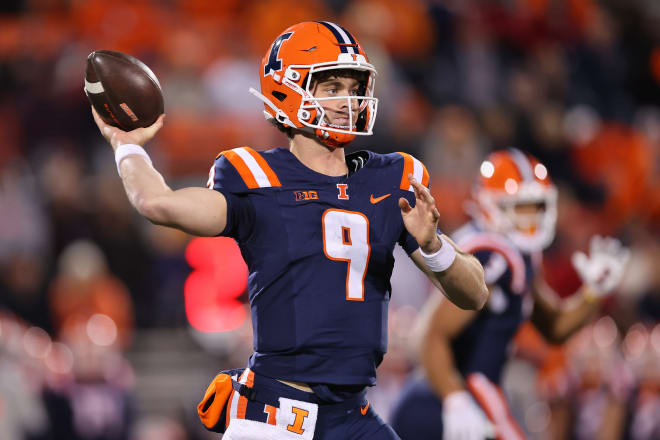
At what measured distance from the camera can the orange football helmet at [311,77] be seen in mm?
3049

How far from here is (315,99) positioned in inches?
120

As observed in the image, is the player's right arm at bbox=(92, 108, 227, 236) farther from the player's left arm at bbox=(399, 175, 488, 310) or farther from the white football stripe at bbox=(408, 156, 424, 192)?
the white football stripe at bbox=(408, 156, 424, 192)

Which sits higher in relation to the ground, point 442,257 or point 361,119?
point 361,119

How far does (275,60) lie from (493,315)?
1749 mm

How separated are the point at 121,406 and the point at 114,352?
0.41 meters

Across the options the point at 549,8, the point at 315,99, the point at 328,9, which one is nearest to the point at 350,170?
the point at 315,99

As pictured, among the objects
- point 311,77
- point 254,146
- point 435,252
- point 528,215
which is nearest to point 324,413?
point 435,252

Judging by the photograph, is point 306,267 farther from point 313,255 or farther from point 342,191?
point 342,191

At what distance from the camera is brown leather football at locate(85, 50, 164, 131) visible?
2.93 metres

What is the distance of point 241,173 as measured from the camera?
116 inches

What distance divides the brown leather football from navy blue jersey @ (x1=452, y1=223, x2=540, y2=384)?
1805 mm

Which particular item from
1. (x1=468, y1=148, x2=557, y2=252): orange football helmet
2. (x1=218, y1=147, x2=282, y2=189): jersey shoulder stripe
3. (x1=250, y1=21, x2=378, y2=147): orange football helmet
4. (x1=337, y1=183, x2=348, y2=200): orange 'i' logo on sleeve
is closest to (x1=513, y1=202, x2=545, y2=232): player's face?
(x1=468, y1=148, x2=557, y2=252): orange football helmet

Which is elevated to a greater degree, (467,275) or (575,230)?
(467,275)

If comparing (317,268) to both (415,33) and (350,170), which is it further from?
(415,33)
